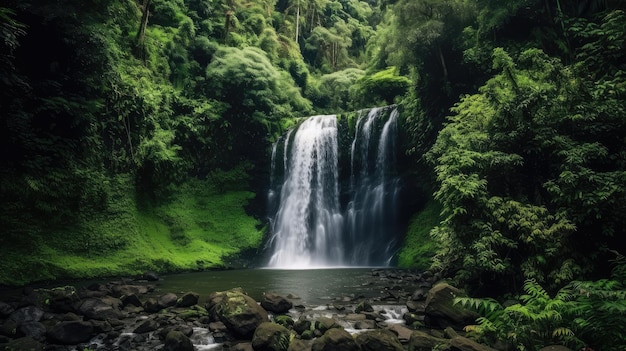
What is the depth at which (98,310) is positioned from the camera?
302 inches

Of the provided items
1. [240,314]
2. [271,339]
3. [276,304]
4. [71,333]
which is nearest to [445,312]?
[271,339]

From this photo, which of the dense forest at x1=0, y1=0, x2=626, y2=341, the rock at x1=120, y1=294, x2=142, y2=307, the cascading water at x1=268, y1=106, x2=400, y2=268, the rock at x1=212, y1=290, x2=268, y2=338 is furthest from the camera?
the cascading water at x1=268, y1=106, x2=400, y2=268

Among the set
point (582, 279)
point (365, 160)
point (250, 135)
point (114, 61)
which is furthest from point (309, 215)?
point (582, 279)

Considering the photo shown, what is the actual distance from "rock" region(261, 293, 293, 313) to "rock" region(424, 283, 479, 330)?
2975 mm

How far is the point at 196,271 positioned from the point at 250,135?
9.55 metres

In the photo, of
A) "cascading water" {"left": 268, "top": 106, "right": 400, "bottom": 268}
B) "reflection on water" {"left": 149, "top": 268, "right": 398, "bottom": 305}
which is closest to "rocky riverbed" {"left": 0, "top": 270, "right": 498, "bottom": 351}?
"reflection on water" {"left": 149, "top": 268, "right": 398, "bottom": 305}

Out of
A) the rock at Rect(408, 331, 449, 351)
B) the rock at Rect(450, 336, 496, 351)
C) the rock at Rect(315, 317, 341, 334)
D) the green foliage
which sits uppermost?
the green foliage

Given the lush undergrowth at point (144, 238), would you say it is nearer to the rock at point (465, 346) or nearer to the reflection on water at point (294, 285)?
the reflection on water at point (294, 285)

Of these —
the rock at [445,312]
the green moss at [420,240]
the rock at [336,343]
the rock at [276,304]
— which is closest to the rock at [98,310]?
the rock at [276,304]

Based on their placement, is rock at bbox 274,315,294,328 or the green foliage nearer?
the green foliage

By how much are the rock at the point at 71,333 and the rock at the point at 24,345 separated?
0.77 feet

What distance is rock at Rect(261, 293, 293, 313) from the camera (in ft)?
27.0

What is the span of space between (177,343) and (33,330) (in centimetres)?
285

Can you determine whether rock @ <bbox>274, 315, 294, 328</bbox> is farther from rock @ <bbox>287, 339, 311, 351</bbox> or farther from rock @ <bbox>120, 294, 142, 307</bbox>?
rock @ <bbox>120, 294, 142, 307</bbox>
